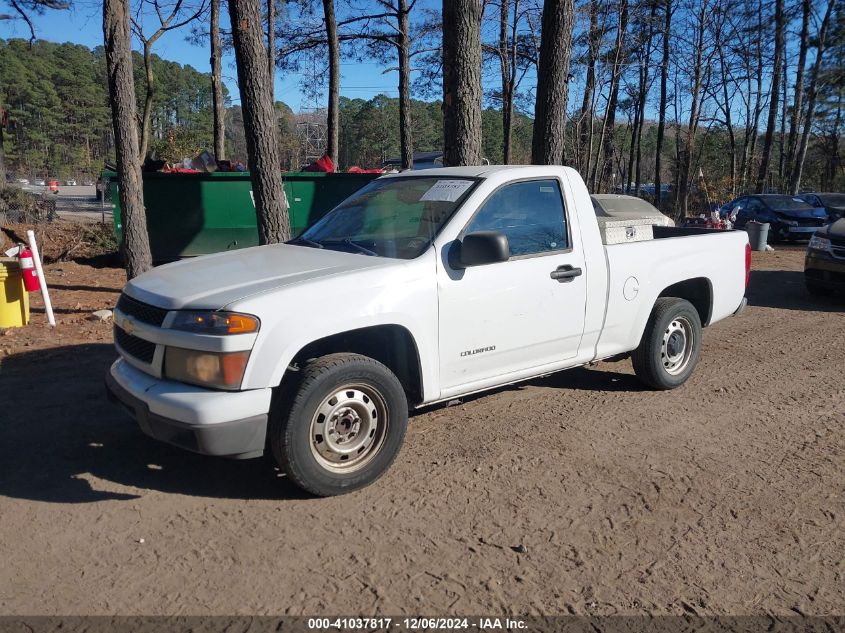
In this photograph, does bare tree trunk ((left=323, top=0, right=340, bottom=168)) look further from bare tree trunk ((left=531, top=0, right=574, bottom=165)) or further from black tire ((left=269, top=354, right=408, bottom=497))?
black tire ((left=269, top=354, right=408, bottom=497))

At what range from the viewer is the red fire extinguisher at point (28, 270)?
7570 millimetres

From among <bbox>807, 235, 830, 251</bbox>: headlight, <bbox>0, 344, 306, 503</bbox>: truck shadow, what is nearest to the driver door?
<bbox>0, 344, 306, 503</bbox>: truck shadow

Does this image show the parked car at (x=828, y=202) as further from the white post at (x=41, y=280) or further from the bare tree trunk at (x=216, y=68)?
the white post at (x=41, y=280)

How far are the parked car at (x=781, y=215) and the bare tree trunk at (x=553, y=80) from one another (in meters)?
12.1

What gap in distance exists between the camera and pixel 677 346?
590 cm

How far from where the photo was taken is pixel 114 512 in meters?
3.79

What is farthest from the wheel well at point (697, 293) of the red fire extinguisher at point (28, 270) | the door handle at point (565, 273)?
the red fire extinguisher at point (28, 270)

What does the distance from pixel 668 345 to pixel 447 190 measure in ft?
8.06

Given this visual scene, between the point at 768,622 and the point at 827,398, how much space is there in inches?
136

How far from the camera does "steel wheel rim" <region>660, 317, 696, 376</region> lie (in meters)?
5.79

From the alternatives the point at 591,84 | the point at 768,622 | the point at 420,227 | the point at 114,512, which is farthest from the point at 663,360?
the point at 591,84

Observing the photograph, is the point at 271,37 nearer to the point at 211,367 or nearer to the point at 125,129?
the point at 125,129

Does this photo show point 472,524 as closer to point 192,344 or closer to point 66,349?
point 192,344

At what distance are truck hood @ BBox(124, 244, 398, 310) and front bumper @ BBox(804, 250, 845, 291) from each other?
8169 mm
